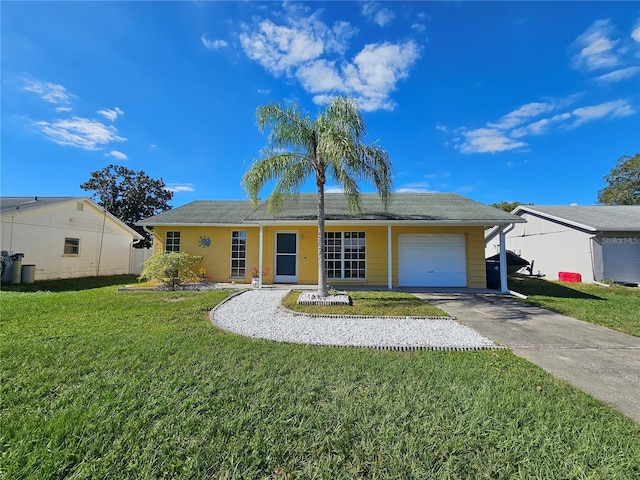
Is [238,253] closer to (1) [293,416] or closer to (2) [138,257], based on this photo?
(1) [293,416]

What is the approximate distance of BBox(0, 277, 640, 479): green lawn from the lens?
6.64 feet

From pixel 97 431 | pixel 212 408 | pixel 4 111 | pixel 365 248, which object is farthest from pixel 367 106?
pixel 4 111

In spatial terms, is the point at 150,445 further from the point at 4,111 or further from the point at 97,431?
the point at 4,111

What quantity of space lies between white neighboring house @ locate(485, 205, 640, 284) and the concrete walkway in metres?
6.71

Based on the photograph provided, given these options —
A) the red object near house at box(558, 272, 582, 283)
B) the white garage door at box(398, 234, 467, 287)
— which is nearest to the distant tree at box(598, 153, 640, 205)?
the red object near house at box(558, 272, 582, 283)

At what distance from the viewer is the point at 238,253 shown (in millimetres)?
Answer: 12477

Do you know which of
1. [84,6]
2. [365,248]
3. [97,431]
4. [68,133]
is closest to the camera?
[97,431]

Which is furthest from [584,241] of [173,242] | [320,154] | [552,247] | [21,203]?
[21,203]

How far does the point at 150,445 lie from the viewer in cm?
220

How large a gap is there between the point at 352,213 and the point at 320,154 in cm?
381

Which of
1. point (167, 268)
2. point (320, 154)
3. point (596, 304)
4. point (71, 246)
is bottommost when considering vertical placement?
point (596, 304)

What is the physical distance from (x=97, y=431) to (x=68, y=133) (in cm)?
1766

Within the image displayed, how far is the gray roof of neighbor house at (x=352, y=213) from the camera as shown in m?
10.4

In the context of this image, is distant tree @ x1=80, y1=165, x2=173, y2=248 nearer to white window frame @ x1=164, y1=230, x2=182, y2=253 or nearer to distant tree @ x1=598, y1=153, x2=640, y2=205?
white window frame @ x1=164, y1=230, x2=182, y2=253
